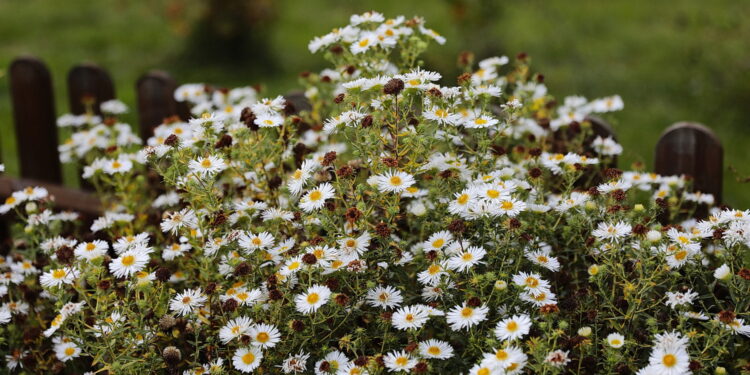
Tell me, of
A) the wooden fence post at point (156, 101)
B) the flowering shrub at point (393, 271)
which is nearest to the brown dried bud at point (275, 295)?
the flowering shrub at point (393, 271)

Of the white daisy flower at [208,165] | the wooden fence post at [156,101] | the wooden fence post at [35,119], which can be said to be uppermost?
the wooden fence post at [35,119]

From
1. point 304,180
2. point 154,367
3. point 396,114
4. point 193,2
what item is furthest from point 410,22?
point 193,2

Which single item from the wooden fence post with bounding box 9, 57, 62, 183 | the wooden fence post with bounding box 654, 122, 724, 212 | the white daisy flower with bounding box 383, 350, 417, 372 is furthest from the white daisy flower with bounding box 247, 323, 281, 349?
the wooden fence post with bounding box 9, 57, 62, 183

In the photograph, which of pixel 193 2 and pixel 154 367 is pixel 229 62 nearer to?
pixel 193 2

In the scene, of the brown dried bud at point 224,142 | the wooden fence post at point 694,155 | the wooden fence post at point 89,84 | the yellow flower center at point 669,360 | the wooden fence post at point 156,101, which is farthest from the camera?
the wooden fence post at point 89,84

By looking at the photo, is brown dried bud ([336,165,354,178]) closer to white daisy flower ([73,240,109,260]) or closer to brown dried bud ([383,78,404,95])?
brown dried bud ([383,78,404,95])

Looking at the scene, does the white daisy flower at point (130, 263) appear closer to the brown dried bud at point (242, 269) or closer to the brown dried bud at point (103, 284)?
the brown dried bud at point (103, 284)
